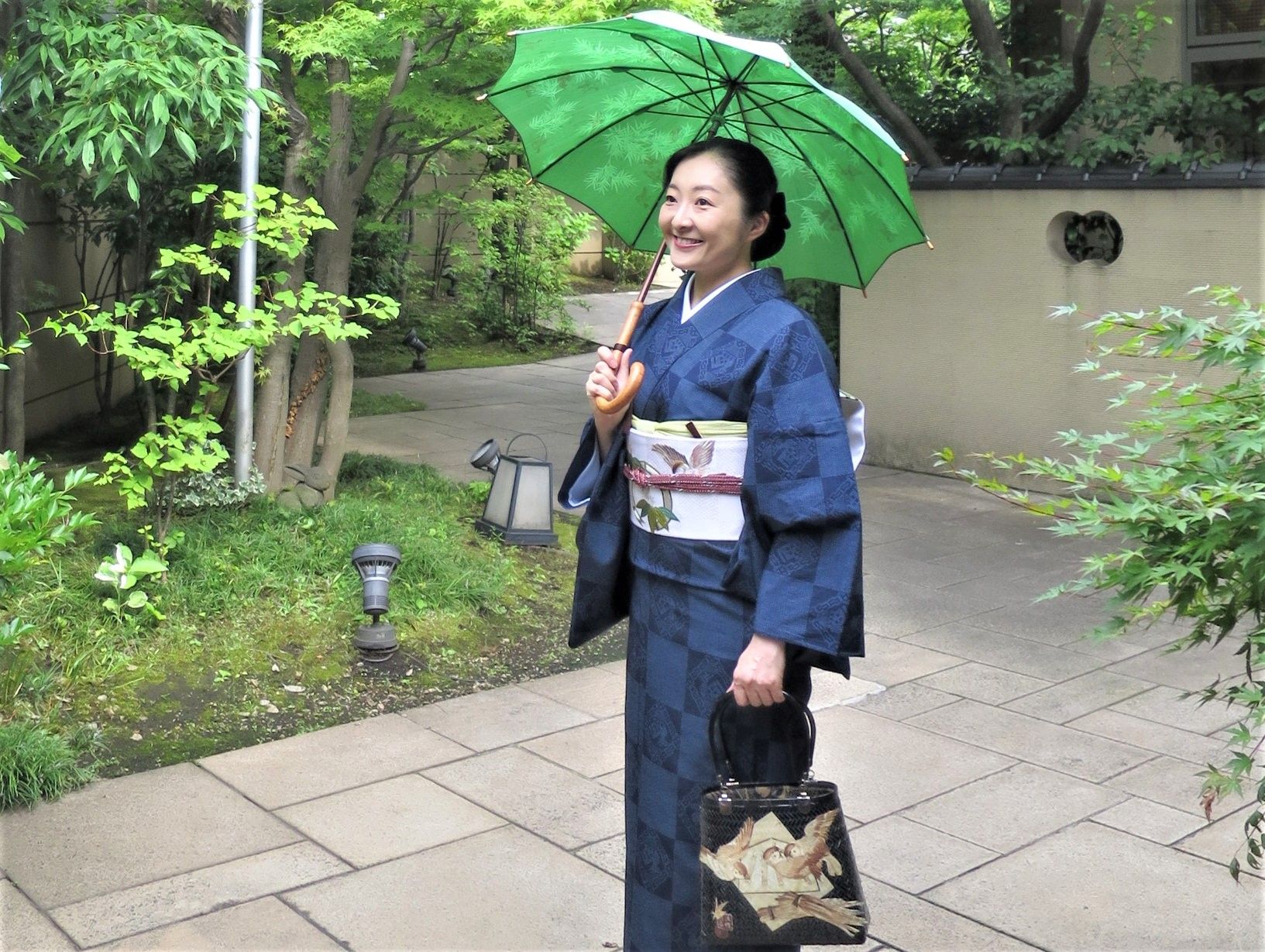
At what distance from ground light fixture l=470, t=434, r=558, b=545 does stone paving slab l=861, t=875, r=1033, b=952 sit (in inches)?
137

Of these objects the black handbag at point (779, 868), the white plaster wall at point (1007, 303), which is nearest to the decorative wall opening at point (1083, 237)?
the white plaster wall at point (1007, 303)

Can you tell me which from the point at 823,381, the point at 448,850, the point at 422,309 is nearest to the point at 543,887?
the point at 448,850

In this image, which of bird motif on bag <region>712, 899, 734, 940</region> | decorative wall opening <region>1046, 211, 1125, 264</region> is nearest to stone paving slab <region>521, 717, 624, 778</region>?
bird motif on bag <region>712, 899, 734, 940</region>

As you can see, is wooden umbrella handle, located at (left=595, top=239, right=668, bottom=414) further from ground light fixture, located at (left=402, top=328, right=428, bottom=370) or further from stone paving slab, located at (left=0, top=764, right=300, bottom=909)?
ground light fixture, located at (left=402, top=328, right=428, bottom=370)

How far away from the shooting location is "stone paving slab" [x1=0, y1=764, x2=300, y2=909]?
11.6 ft

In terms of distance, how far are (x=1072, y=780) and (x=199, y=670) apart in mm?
3044

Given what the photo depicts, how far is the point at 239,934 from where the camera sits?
128 inches

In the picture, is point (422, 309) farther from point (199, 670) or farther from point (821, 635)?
point (821, 635)

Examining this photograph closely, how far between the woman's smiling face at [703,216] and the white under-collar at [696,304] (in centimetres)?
4

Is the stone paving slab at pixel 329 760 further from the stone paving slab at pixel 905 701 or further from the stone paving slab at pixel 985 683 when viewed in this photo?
the stone paving slab at pixel 985 683

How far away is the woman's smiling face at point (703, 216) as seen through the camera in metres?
2.58

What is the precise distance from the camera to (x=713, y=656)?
2633 mm

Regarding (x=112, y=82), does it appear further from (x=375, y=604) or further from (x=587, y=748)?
(x=587, y=748)

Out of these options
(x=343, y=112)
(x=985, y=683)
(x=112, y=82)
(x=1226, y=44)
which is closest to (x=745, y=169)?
(x=112, y=82)
